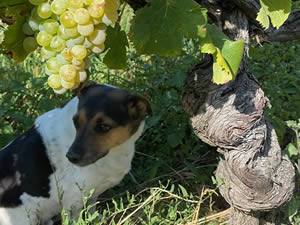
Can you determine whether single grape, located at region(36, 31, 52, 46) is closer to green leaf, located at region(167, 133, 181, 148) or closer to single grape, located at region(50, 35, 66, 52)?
single grape, located at region(50, 35, 66, 52)

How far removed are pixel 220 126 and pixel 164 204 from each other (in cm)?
104

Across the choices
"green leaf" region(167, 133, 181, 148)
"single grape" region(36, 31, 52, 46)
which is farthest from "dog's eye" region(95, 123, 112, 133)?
"single grape" region(36, 31, 52, 46)

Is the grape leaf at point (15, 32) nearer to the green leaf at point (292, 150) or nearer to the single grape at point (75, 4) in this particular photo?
the single grape at point (75, 4)

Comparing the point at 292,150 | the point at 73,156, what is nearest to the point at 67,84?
the point at 73,156

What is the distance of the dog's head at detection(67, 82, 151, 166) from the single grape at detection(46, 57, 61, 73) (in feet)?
3.73

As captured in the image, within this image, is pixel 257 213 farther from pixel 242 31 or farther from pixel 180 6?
pixel 180 6

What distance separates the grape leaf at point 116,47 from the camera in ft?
7.32

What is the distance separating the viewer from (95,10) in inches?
58.1

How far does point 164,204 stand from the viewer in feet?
11.3

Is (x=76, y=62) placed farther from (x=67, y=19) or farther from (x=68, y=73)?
(x=67, y=19)

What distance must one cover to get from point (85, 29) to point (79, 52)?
87 mm

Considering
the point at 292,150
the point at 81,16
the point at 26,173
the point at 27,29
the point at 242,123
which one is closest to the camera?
the point at 81,16

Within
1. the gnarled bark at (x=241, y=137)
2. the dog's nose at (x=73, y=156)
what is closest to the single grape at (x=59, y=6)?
the gnarled bark at (x=241, y=137)

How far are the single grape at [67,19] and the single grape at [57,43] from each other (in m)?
0.09
